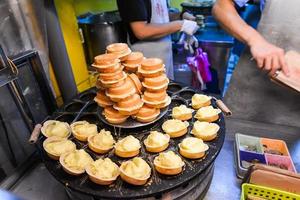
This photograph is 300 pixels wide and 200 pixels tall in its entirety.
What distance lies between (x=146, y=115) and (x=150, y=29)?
1234 millimetres

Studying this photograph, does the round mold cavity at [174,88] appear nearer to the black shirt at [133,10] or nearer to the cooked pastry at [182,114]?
the cooked pastry at [182,114]

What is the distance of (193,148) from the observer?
92 centimetres

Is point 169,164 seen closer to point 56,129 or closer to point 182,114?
point 182,114

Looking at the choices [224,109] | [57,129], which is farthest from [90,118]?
[224,109]

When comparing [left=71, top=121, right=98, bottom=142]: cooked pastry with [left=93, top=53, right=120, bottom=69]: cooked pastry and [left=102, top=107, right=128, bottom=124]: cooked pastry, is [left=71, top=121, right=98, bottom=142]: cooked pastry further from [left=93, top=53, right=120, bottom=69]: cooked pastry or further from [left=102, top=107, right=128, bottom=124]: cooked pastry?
[left=93, top=53, right=120, bottom=69]: cooked pastry

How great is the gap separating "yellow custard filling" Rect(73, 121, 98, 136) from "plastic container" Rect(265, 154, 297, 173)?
2.68 feet

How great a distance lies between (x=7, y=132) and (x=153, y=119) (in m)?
0.86

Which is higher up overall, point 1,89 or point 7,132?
point 1,89

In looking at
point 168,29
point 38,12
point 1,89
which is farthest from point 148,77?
point 168,29

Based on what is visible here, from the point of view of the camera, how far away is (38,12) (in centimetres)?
148

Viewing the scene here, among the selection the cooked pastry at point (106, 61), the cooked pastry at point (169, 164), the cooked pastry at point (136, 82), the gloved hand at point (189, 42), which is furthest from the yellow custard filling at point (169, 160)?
the gloved hand at point (189, 42)

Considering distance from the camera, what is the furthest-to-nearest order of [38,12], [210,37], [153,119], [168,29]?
1. [210,37]
2. [168,29]
3. [38,12]
4. [153,119]

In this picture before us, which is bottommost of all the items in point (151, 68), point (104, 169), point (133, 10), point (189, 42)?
point (189, 42)

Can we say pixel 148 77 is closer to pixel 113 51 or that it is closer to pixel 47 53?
pixel 113 51
